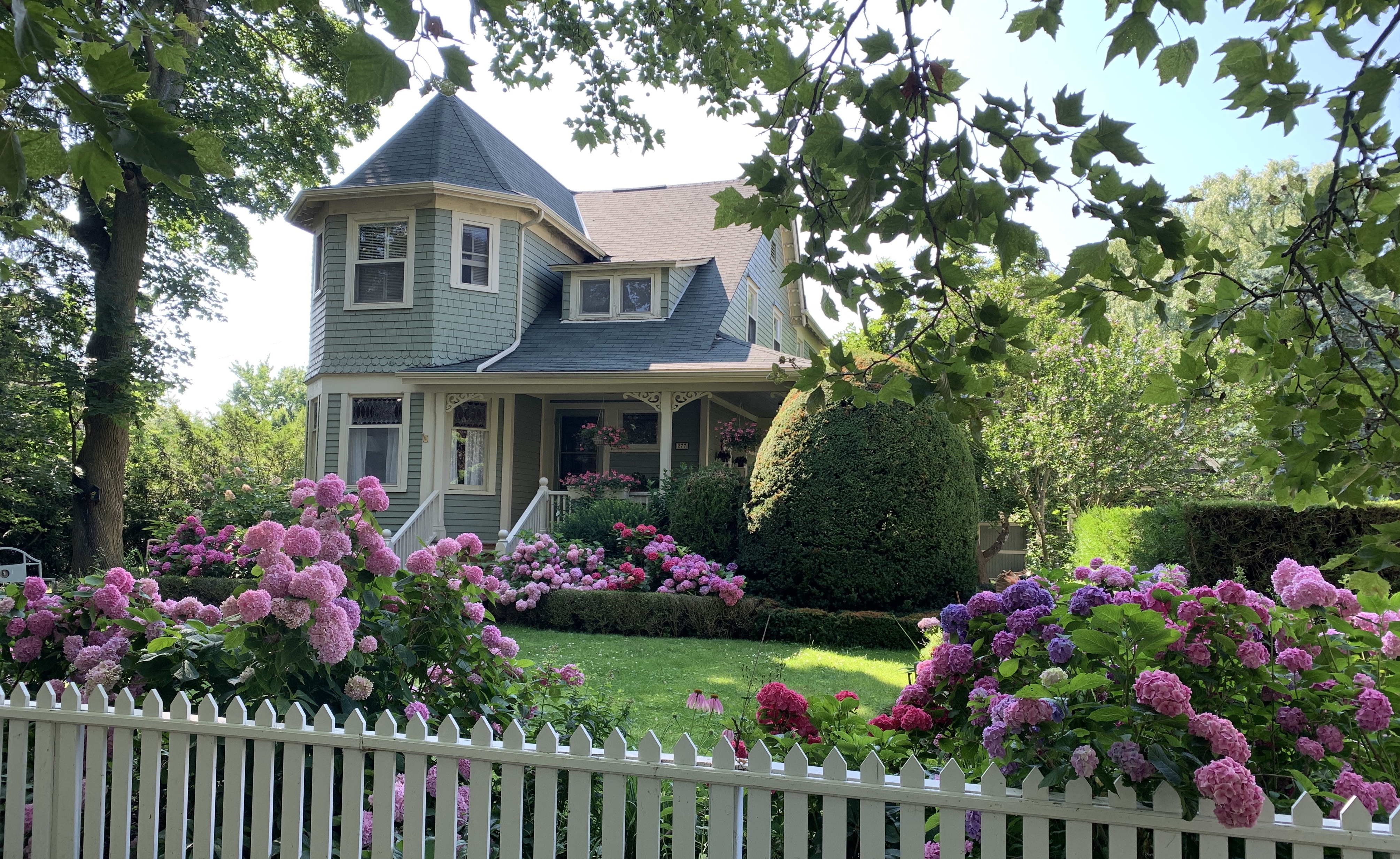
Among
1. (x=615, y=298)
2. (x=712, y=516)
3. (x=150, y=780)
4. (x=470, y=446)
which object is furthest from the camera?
(x=615, y=298)

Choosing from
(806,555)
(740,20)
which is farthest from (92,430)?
(740,20)

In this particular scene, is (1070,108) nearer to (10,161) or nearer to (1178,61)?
(1178,61)

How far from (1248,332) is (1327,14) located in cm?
193

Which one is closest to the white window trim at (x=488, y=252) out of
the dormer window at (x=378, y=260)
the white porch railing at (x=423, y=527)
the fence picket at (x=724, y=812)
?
the dormer window at (x=378, y=260)

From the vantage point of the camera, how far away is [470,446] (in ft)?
49.3

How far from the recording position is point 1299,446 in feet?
7.48

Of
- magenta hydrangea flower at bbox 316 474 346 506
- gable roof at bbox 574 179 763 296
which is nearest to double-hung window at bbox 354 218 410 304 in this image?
gable roof at bbox 574 179 763 296

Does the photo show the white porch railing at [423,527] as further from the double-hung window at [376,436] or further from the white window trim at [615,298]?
the white window trim at [615,298]

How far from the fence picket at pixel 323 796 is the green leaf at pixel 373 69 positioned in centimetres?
175

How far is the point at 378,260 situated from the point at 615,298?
4.10 metres

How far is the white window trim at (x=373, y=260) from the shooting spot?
14.4 m

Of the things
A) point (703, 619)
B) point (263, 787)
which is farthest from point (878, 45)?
point (703, 619)

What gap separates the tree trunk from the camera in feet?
40.9

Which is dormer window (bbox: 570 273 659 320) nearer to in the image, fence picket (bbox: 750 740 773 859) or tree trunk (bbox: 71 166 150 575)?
tree trunk (bbox: 71 166 150 575)
